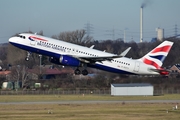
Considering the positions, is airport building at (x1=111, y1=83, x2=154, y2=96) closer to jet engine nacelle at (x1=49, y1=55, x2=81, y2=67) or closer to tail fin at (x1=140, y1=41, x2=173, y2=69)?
tail fin at (x1=140, y1=41, x2=173, y2=69)

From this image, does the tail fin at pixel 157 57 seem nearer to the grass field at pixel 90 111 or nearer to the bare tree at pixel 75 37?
the grass field at pixel 90 111

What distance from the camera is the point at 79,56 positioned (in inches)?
2852

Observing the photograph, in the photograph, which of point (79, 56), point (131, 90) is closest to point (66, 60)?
point (79, 56)

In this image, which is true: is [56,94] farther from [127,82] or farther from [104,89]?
[127,82]

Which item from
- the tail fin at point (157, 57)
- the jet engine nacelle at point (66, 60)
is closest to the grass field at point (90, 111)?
the jet engine nacelle at point (66, 60)

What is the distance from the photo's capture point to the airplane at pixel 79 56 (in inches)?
2785

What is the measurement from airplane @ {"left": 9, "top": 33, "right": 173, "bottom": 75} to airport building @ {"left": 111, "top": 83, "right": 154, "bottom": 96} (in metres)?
17.3

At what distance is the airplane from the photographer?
7075cm

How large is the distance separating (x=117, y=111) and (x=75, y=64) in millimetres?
11721

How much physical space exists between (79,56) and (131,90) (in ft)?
96.3

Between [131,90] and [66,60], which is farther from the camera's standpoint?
[131,90]

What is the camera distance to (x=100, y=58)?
7338 centimetres

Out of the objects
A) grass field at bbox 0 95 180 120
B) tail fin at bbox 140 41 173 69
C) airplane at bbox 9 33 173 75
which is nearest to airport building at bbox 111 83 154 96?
tail fin at bbox 140 41 173 69

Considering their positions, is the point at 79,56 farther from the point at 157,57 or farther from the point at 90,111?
the point at 157,57
